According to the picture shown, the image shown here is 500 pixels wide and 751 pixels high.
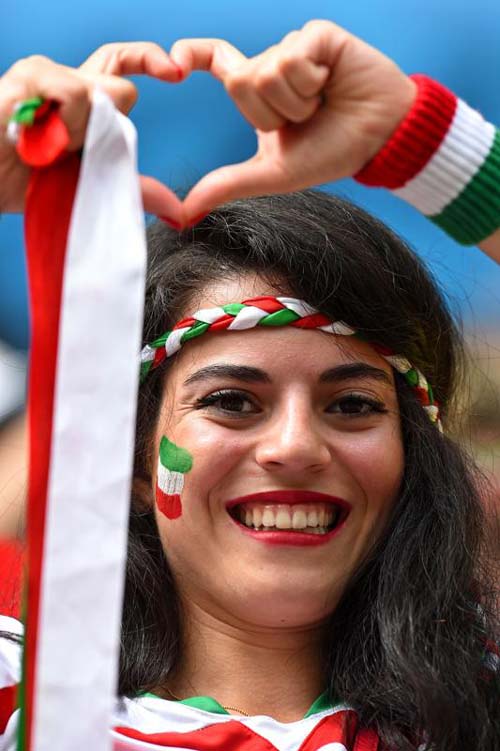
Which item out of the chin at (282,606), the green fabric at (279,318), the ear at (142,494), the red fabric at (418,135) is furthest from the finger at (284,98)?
the ear at (142,494)

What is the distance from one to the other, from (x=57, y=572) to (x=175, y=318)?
3.01 feet

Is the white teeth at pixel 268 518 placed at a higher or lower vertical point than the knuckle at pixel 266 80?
lower

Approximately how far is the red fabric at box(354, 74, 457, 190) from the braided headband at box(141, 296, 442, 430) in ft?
1.48

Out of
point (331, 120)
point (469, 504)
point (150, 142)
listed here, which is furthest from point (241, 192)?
point (150, 142)

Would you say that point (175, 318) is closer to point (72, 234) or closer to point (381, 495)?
point (381, 495)

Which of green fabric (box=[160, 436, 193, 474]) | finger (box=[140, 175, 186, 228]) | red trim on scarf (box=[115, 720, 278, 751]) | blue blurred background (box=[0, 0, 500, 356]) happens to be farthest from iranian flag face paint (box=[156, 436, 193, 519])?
blue blurred background (box=[0, 0, 500, 356])

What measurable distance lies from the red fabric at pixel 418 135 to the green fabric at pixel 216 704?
0.85 m

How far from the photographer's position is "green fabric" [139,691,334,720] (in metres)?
1.78

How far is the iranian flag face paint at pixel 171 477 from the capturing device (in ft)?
6.06

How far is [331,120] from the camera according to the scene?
142cm

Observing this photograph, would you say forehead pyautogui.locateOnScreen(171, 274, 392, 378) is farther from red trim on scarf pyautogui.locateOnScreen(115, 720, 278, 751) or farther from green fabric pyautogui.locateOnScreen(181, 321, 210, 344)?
red trim on scarf pyautogui.locateOnScreen(115, 720, 278, 751)

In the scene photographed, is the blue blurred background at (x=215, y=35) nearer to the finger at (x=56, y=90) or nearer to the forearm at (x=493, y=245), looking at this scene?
the forearm at (x=493, y=245)

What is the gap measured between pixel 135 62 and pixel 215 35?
2.18 meters

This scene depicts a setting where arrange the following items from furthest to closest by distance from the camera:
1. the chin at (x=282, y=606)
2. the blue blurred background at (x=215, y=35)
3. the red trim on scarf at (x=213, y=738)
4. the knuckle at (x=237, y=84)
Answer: the blue blurred background at (x=215, y=35) < the chin at (x=282, y=606) < the red trim on scarf at (x=213, y=738) < the knuckle at (x=237, y=84)
